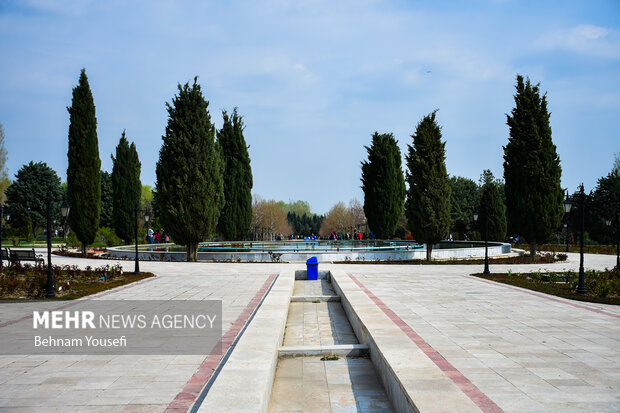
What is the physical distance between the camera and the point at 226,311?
10.2m

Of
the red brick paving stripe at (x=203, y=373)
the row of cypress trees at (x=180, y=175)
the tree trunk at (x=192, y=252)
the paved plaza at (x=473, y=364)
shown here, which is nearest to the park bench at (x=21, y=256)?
the row of cypress trees at (x=180, y=175)

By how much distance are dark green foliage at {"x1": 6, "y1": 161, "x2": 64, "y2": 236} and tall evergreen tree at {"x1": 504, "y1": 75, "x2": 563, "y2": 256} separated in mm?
55110

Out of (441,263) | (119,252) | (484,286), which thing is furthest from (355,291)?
(119,252)

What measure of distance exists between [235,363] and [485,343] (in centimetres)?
389

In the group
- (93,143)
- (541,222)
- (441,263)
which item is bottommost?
(441,263)

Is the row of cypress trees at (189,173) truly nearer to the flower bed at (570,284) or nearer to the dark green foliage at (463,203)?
the flower bed at (570,284)

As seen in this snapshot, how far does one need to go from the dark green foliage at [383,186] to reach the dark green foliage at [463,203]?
51.4 ft

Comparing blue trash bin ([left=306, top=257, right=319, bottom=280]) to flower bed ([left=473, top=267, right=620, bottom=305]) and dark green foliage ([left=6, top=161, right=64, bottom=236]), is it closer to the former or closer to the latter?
flower bed ([left=473, top=267, right=620, bottom=305])

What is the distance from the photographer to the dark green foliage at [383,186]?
133 feet

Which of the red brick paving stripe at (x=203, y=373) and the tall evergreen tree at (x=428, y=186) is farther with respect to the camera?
the tall evergreen tree at (x=428, y=186)

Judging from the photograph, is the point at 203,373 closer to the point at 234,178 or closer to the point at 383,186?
the point at 234,178

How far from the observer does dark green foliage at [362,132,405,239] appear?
40.4 meters

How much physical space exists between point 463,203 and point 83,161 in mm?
41286

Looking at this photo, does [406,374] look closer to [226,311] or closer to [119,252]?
[226,311]
